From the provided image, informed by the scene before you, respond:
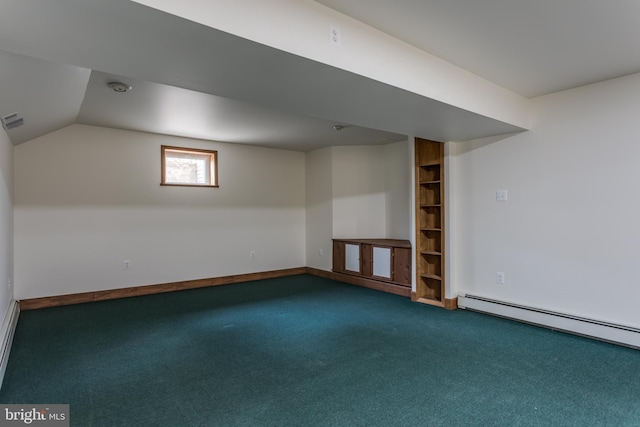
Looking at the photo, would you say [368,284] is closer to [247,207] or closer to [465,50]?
[247,207]

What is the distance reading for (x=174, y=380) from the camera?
2.42 metres

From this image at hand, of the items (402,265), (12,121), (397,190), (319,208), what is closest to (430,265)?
(402,265)

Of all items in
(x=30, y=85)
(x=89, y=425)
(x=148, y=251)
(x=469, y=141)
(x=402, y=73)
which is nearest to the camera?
(x=89, y=425)

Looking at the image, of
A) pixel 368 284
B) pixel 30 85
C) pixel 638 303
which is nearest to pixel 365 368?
pixel 638 303

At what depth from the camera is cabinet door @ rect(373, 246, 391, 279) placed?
16.8 feet

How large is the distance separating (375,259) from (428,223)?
3.60 feet

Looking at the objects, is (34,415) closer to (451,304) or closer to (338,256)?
(451,304)

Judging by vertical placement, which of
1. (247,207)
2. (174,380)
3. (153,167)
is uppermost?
(153,167)

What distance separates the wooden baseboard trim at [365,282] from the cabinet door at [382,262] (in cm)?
14

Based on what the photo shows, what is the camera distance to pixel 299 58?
181 cm

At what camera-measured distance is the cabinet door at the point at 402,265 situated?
484 centimetres

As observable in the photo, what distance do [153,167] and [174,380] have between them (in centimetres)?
359

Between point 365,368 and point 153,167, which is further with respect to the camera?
point 153,167

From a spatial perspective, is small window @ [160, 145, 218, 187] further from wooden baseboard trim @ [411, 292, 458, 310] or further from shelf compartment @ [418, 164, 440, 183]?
wooden baseboard trim @ [411, 292, 458, 310]
